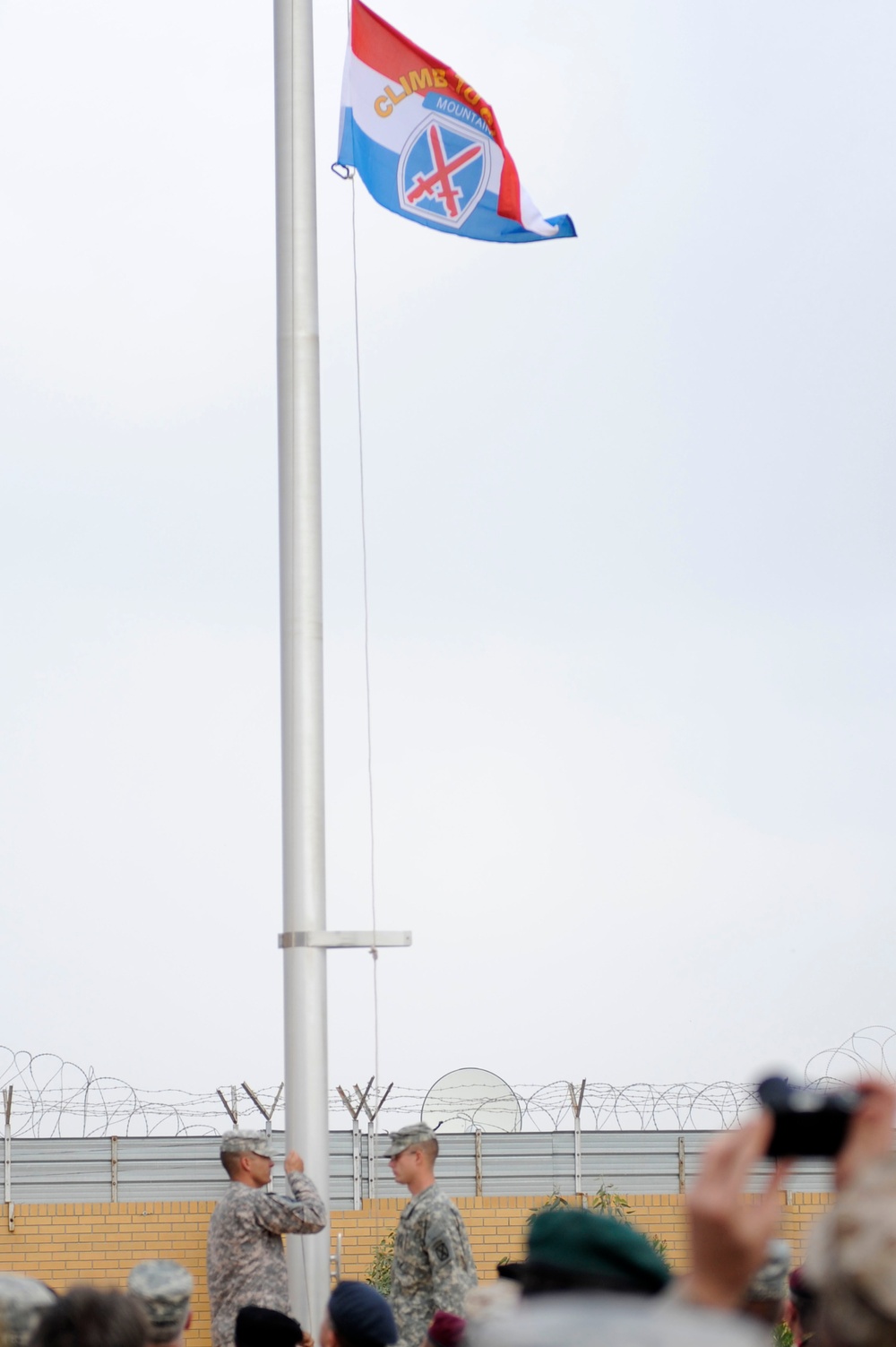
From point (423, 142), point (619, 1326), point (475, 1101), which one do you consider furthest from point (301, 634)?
point (475, 1101)

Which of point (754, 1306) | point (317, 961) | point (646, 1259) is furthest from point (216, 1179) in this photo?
point (646, 1259)

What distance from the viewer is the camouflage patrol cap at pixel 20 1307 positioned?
251 cm

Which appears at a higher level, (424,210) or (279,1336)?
(424,210)

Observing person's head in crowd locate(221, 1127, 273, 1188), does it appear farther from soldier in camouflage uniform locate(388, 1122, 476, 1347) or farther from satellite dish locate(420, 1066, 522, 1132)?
satellite dish locate(420, 1066, 522, 1132)

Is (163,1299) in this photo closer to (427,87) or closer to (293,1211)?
(293,1211)

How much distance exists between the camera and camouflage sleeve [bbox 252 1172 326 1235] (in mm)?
5398

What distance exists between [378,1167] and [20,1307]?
1089cm

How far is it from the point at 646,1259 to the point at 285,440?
5.32 meters

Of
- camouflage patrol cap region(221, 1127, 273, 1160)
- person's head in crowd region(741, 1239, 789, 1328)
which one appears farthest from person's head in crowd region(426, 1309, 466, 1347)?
camouflage patrol cap region(221, 1127, 273, 1160)

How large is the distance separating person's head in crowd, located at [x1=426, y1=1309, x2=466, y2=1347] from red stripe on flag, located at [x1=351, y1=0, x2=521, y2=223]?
17.8 feet

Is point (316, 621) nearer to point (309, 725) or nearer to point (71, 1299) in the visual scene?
point (309, 725)

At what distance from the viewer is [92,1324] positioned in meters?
2.11

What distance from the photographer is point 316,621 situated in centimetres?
648

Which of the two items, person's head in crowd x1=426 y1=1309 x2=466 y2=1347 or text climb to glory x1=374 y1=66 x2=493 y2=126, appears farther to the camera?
text climb to glory x1=374 y1=66 x2=493 y2=126
